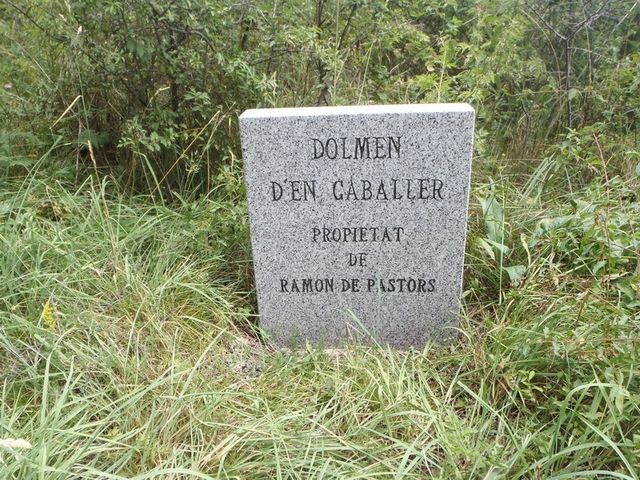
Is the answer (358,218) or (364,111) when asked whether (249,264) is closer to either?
(358,218)

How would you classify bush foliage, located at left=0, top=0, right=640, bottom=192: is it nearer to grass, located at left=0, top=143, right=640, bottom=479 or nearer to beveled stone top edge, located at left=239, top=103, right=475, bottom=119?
grass, located at left=0, top=143, right=640, bottom=479

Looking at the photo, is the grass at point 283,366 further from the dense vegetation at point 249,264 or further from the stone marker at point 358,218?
the stone marker at point 358,218

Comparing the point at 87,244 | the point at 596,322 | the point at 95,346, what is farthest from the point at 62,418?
the point at 596,322

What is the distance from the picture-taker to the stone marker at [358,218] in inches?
79.4

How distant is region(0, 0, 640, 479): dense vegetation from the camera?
166 centimetres

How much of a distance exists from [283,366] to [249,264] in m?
0.65

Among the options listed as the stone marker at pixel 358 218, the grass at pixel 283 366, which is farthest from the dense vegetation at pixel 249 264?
the stone marker at pixel 358 218

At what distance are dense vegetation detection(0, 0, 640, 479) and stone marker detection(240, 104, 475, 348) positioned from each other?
0.18 m

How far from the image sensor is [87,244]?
8.12ft

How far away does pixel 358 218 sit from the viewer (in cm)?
218

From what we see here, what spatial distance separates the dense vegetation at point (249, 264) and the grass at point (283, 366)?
0.03ft

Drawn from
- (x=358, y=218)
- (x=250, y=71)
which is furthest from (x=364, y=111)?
(x=250, y=71)

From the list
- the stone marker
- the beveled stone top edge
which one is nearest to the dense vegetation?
the stone marker

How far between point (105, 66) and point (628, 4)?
312cm
